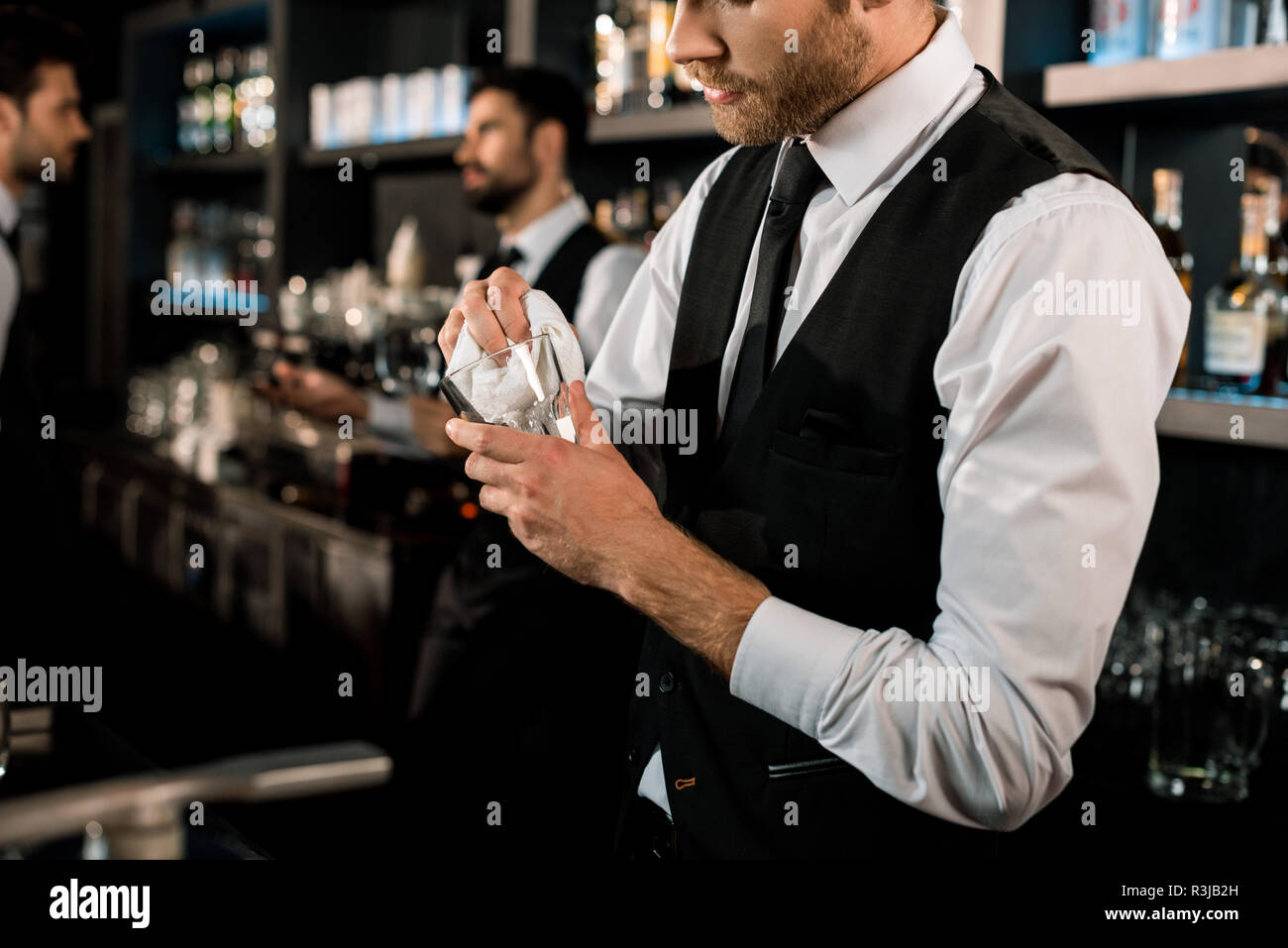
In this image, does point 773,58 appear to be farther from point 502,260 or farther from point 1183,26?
point 502,260

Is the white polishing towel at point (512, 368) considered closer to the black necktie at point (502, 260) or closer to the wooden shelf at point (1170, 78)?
the wooden shelf at point (1170, 78)

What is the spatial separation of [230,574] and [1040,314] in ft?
10.6

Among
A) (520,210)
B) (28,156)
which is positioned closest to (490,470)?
(520,210)

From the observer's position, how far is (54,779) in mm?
1259

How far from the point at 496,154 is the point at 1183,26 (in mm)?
1626

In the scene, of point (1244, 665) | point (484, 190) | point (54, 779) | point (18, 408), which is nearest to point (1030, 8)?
point (1244, 665)

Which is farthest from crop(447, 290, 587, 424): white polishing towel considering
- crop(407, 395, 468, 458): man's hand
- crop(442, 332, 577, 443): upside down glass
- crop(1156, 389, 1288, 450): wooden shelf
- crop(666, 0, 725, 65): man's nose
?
crop(407, 395, 468, 458): man's hand

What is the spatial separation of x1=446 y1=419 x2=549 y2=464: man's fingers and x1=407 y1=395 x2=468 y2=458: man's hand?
1.63 metres

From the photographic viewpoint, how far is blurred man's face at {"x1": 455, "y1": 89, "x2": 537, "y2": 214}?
2.84 meters

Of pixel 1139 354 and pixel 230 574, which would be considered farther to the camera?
pixel 230 574

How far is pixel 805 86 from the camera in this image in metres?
1.16
